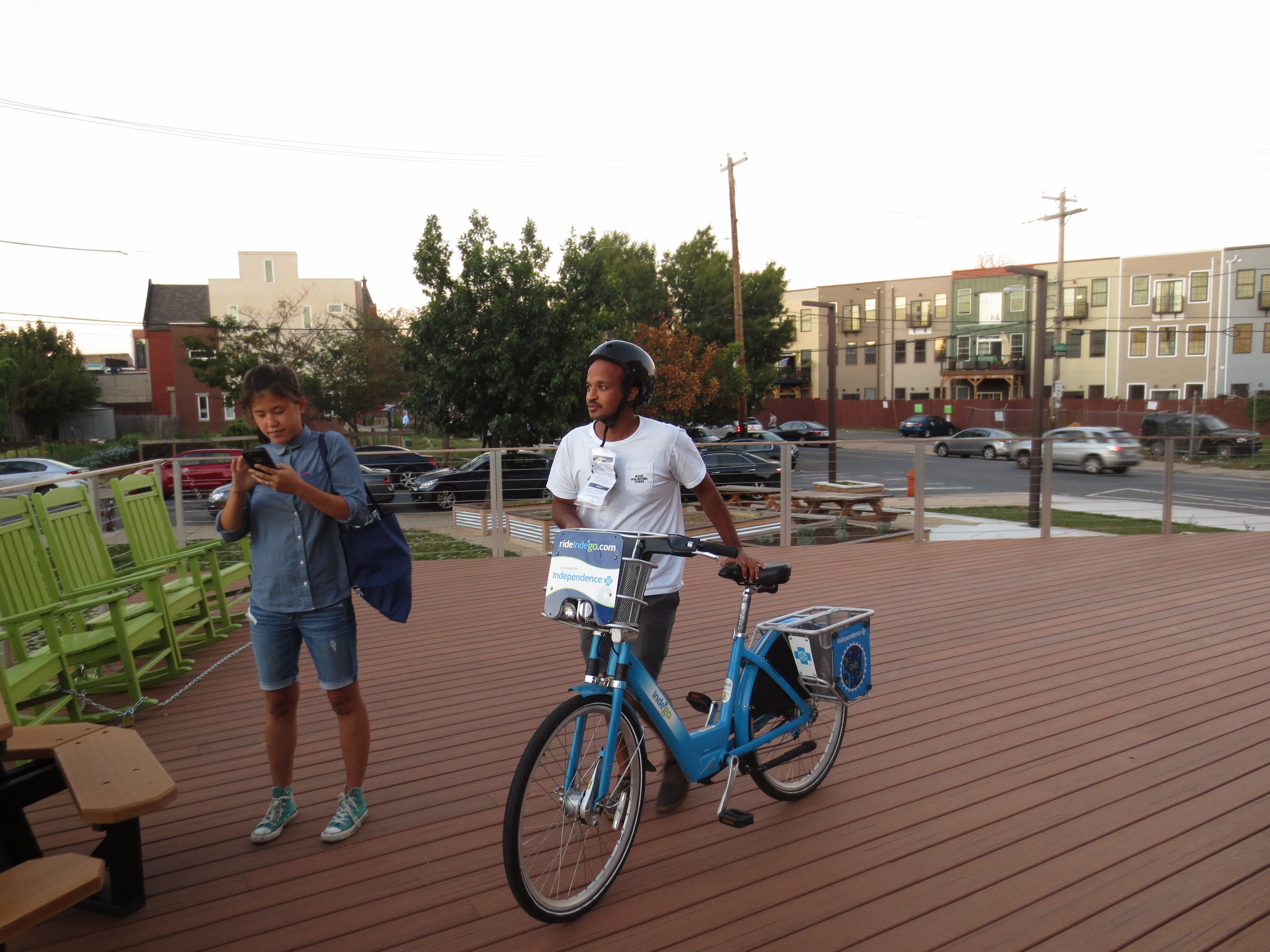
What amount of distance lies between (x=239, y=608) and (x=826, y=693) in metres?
4.94

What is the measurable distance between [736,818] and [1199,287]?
47.0 meters

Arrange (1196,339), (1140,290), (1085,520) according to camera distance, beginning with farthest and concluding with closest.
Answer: (1140,290)
(1196,339)
(1085,520)

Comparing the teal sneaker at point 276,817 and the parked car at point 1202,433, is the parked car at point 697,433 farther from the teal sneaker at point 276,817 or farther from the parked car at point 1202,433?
the teal sneaker at point 276,817

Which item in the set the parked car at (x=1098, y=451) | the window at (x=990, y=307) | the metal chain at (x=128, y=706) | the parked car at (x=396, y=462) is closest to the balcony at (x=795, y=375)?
the window at (x=990, y=307)

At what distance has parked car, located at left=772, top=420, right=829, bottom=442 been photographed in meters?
40.0

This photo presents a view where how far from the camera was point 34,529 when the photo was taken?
3754 mm

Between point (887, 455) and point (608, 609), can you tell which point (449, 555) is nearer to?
point (608, 609)

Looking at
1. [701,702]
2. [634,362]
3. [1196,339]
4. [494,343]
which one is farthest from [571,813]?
[1196,339]

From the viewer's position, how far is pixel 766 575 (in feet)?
8.61

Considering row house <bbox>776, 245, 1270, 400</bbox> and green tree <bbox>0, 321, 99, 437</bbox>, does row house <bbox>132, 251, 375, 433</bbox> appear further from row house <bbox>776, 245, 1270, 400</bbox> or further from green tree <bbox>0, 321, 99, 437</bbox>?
row house <bbox>776, 245, 1270, 400</bbox>

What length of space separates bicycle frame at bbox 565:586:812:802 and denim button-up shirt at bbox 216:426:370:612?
857 millimetres

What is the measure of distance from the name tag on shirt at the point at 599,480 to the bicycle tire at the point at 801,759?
892 mm

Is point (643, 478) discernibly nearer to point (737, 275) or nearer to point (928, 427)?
point (737, 275)

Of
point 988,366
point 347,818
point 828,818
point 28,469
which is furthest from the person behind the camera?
point 988,366
